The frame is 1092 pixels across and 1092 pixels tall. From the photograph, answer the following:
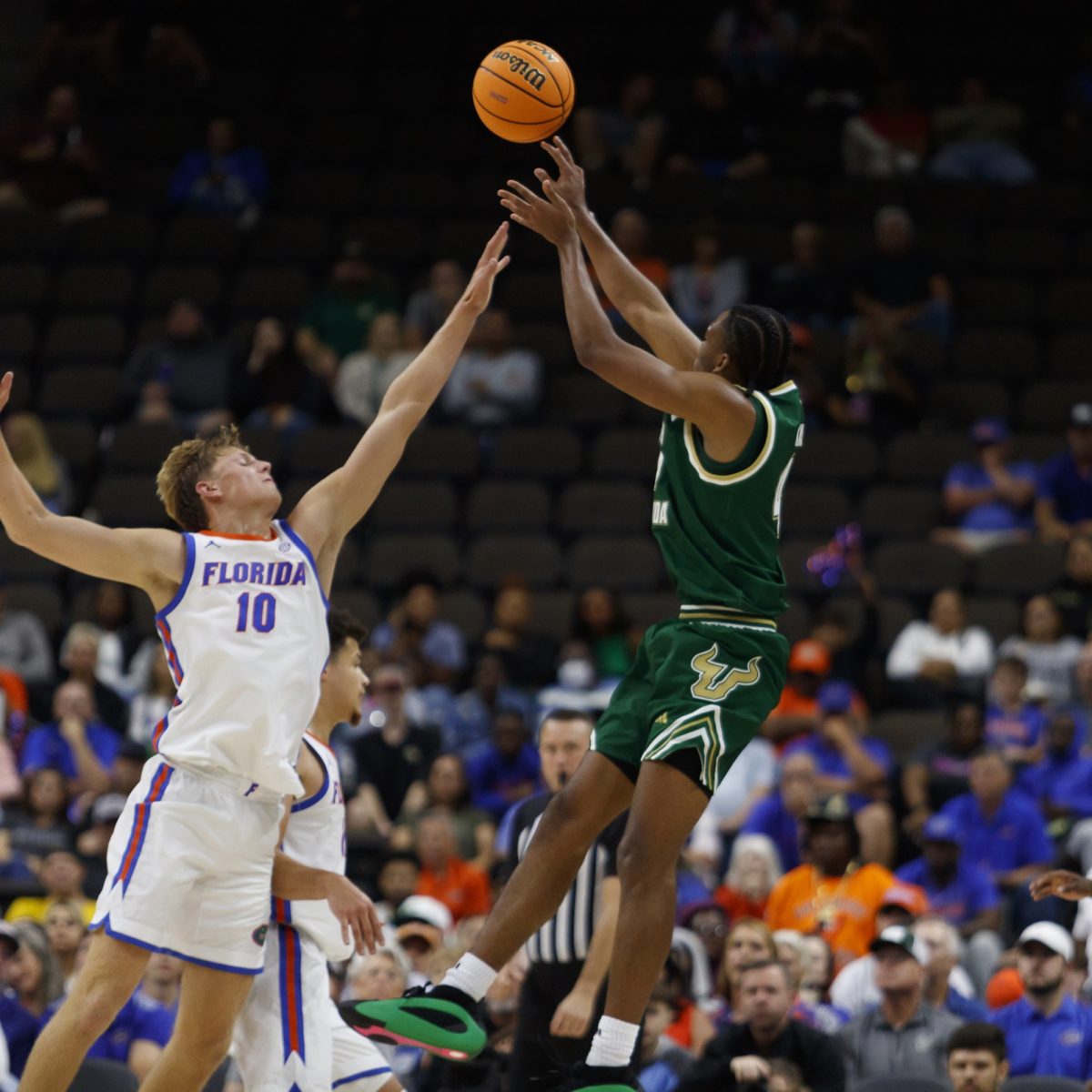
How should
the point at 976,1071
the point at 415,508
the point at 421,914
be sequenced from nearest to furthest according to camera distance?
the point at 976,1071
the point at 421,914
the point at 415,508

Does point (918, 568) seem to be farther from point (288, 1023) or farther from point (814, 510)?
point (288, 1023)

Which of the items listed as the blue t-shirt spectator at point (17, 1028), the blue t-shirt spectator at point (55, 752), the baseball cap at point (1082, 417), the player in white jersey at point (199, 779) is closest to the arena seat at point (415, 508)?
the blue t-shirt spectator at point (55, 752)

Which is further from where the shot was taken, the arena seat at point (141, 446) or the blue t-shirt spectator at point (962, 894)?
the arena seat at point (141, 446)

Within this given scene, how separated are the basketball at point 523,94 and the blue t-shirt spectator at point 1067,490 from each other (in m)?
7.87

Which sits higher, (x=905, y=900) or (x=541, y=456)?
(x=541, y=456)

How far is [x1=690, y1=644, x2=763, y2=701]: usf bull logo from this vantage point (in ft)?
19.6

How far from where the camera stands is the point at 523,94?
22.0 ft

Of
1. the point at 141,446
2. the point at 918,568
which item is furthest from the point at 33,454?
the point at 918,568

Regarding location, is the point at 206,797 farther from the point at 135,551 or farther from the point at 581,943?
the point at 581,943

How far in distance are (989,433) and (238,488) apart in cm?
869

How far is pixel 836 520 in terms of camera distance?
1368 cm

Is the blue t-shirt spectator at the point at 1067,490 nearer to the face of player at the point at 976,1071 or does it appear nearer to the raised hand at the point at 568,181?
the face of player at the point at 976,1071

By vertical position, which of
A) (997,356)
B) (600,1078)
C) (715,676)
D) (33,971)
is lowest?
(33,971)

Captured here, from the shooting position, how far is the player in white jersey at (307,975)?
634 cm
